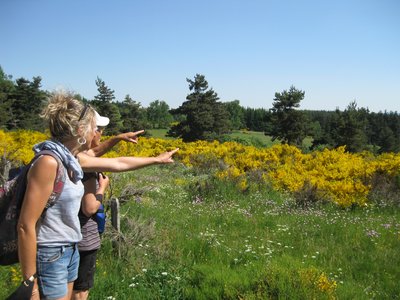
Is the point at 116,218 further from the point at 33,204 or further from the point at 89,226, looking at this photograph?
the point at 33,204

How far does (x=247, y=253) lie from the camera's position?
502cm

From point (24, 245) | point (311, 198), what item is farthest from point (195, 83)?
point (24, 245)

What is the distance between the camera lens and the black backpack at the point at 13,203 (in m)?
2.09

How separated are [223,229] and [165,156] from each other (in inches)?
161

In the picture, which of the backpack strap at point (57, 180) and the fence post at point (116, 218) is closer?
the backpack strap at point (57, 180)

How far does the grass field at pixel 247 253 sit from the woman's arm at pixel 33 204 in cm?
196

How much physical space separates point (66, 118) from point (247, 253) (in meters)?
3.65

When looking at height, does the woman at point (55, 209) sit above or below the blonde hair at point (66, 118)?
below

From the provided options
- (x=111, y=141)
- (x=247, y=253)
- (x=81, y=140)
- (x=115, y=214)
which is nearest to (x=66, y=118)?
(x=81, y=140)

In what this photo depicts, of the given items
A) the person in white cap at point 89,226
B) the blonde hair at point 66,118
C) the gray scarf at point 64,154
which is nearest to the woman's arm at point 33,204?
the gray scarf at point 64,154

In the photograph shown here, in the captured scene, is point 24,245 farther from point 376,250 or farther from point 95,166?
point 376,250

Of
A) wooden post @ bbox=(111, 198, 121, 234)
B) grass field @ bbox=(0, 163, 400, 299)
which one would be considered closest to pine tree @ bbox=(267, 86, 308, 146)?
grass field @ bbox=(0, 163, 400, 299)

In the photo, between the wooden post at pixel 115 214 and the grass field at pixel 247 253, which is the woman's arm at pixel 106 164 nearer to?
the grass field at pixel 247 253

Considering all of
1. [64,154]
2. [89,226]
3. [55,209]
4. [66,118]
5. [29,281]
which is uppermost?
[66,118]
